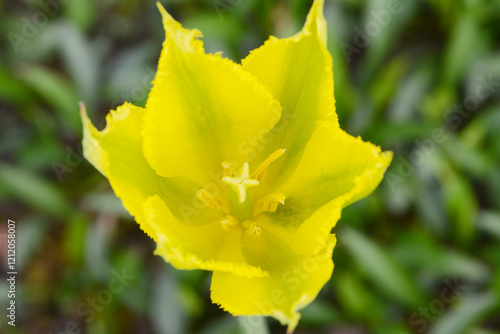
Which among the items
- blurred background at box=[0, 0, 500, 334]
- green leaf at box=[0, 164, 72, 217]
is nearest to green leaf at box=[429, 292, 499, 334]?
blurred background at box=[0, 0, 500, 334]

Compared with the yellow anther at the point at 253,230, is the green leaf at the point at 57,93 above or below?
below

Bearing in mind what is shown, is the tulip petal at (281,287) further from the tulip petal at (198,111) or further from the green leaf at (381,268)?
the green leaf at (381,268)

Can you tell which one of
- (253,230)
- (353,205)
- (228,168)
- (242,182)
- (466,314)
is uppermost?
(242,182)

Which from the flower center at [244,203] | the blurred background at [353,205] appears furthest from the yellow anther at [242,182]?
the blurred background at [353,205]

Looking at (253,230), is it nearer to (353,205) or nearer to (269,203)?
(269,203)

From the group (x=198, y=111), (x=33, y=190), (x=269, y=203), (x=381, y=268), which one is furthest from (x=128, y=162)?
(x=33, y=190)

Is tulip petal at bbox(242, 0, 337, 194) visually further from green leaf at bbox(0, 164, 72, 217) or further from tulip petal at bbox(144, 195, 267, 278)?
green leaf at bbox(0, 164, 72, 217)
